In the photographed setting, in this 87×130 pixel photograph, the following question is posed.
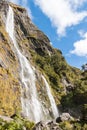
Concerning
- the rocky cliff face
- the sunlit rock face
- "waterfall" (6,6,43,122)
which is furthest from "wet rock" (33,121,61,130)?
"waterfall" (6,6,43,122)

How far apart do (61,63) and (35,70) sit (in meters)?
25.6

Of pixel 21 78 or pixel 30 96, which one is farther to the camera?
pixel 21 78

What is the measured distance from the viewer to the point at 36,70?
69500mm

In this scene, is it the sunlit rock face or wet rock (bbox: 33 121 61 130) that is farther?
the sunlit rock face

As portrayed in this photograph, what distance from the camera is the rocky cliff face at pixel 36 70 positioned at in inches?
2090

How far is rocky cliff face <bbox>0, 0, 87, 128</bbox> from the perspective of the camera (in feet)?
174

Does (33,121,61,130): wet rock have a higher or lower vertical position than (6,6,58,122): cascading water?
lower

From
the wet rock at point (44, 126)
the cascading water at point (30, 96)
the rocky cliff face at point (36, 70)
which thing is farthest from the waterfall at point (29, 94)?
the wet rock at point (44, 126)

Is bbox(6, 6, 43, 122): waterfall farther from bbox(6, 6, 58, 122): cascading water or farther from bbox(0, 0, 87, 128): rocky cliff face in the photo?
bbox(0, 0, 87, 128): rocky cliff face

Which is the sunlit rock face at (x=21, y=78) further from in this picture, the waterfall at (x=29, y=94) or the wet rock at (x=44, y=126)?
the wet rock at (x=44, y=126)

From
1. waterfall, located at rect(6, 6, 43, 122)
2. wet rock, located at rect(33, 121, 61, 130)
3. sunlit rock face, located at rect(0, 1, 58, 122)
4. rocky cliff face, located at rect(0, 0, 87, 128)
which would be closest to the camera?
wet rock, located at rect(33, 121, 61, 130)

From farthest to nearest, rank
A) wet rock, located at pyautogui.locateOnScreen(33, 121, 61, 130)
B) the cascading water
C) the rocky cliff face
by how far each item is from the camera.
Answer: the cascading water < the rocky cliff face < wet rock, located at pyautogui.locateOnScreen(33, 121, 61, 130)

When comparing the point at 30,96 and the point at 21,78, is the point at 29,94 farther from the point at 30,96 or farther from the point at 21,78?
the point at 21,78

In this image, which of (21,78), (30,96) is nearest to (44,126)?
(30,96)
